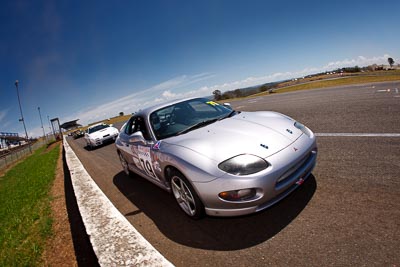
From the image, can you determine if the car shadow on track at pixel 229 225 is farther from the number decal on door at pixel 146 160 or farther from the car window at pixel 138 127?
the car window at pixel 138 127

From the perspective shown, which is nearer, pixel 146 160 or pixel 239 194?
pixel 239 194

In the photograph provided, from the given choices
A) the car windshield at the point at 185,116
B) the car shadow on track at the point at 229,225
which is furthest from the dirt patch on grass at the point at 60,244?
the car windshield at the point at 185,116

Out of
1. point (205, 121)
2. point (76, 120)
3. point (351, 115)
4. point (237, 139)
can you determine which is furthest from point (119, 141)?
point (76, 120)

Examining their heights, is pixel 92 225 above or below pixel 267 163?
below

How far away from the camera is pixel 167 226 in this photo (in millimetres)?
3059

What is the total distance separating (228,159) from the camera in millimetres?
2520

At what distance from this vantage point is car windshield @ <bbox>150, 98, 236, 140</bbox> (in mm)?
3589

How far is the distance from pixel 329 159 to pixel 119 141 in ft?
14.4

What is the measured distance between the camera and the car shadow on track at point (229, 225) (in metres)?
2.48

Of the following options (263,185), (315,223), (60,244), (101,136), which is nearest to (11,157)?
(101,136)

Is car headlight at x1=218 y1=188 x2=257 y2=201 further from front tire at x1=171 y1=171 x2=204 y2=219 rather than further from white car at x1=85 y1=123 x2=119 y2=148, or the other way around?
white car at x1=85 y1=123 x2=119 y2=148

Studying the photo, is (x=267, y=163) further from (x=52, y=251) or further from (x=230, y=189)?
(x=52, y=251)

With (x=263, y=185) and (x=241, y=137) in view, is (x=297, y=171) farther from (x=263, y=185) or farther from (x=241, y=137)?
(x=241, y=137)

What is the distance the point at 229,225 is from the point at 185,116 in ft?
6.28
